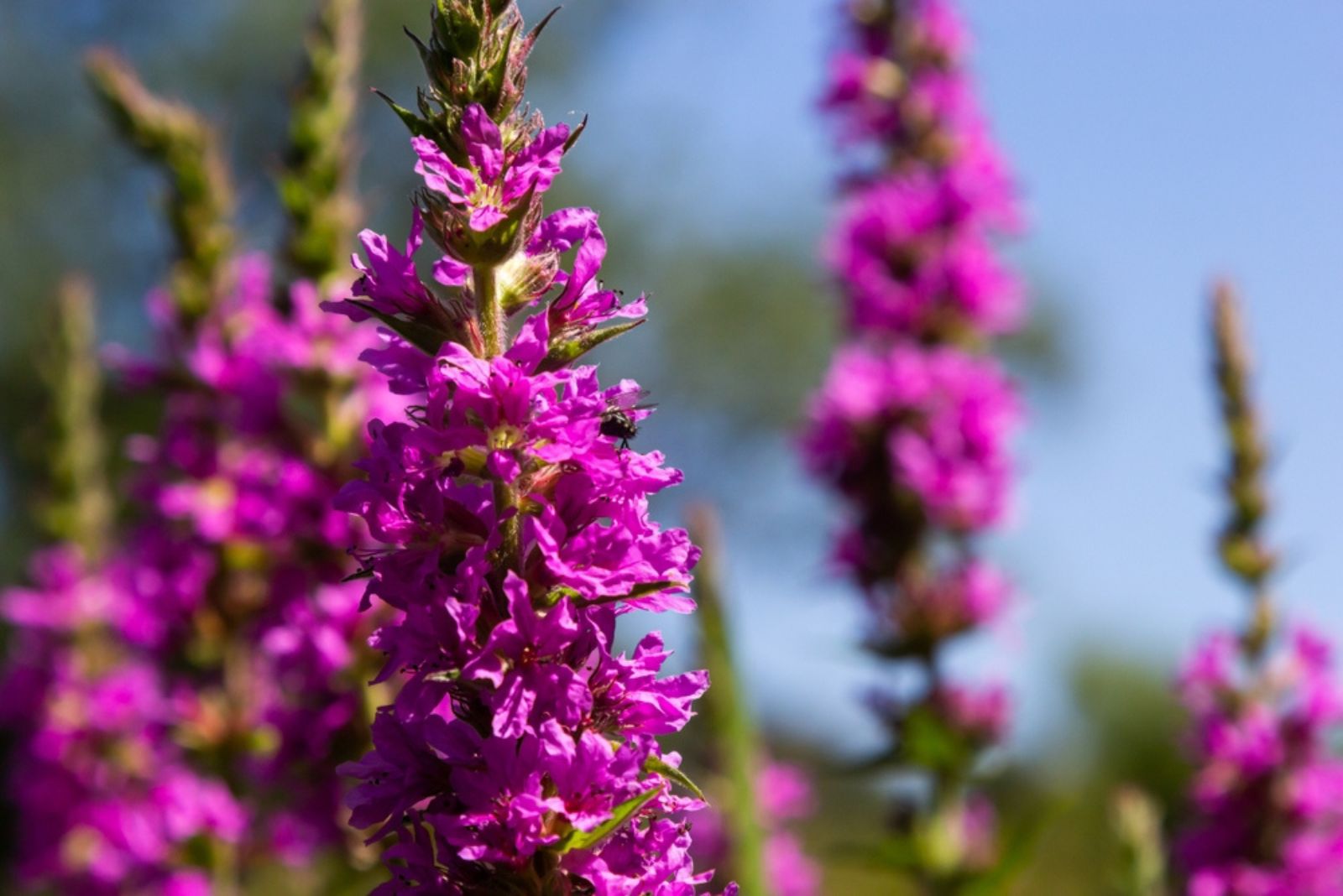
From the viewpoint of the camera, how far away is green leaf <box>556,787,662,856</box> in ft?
5.26

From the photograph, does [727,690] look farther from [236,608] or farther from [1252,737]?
[1252,737]

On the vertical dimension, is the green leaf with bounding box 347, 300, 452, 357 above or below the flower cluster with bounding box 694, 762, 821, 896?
below

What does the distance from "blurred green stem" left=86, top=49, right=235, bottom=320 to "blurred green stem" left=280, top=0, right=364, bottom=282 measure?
464 millimetres

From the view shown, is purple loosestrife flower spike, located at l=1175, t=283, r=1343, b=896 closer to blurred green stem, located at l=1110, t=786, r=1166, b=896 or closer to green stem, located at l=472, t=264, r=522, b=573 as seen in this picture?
blurred green stem, located at l=1110, t=786, r=1166, b=896

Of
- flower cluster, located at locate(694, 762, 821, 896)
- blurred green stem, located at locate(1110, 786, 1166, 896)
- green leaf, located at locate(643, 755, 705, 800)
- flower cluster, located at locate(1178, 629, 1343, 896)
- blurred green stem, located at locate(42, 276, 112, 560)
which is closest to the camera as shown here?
green leaf, located at locate(643, 755, 705, 800)

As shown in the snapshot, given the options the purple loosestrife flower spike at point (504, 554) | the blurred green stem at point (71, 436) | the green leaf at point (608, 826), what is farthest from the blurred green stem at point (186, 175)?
the green leaf at point (608, 826)

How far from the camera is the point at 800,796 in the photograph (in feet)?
24.5

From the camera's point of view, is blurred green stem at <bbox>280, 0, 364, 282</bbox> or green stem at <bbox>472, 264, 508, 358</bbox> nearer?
green stem at <bbox>472, 264, 508, 358</bbox>

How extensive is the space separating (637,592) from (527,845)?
0.32 m

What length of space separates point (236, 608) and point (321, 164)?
122 centimetres

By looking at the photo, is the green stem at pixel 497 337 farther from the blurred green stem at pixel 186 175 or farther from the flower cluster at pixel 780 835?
the flower cluster at pixel 780 835

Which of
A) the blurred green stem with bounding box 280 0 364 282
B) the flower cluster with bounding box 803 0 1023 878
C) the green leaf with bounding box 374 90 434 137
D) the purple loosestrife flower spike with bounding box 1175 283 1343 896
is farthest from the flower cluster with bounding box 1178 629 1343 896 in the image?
the green leaf with bounding box 374 90 434 137

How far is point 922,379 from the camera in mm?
5555

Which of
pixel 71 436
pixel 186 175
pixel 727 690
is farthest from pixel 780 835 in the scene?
pixel 727 690
